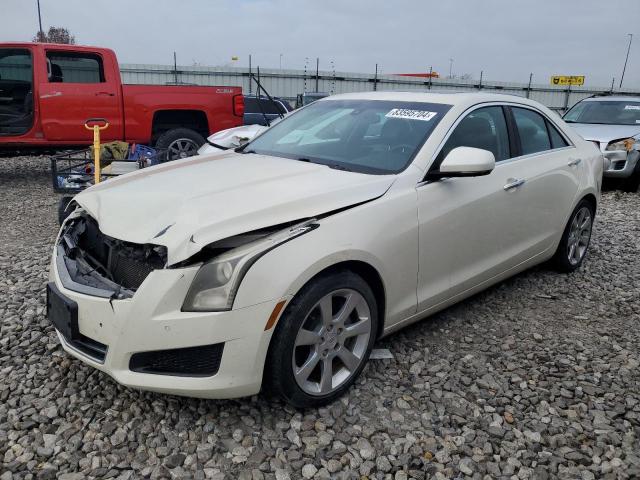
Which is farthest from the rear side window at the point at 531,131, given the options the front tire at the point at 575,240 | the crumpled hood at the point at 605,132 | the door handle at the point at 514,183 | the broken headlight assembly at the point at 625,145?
the broken headlight assembly at the point at 625,145

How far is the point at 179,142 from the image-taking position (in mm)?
8703

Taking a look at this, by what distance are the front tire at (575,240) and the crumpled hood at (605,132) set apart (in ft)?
15.1

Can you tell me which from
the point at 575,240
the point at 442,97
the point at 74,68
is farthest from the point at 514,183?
the point at 74,68

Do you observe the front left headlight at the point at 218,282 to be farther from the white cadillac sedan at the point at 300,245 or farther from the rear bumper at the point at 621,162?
the rear bumper at the point at 621,162

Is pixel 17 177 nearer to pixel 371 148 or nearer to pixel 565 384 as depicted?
pixel 371 148

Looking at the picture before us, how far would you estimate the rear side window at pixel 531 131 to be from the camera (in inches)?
159

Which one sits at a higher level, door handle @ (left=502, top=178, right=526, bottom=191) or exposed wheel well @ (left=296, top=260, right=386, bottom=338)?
door handle @ (left=502, top=178, right=526, bottom=191)

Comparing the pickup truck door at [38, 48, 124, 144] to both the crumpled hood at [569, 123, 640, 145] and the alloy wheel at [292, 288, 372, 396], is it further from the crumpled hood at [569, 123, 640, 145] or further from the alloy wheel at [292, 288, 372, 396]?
the crumpled hood at [569, 123, 640, 145]

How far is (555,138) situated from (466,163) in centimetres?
187

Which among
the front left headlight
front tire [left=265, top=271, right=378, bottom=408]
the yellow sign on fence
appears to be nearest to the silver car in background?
front tire [left=265, top=271, right=378, bottom=408]

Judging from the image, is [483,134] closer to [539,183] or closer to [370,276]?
[539,183]

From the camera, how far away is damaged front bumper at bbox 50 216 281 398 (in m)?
2.31

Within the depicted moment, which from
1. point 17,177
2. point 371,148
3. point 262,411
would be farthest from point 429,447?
point 17,177

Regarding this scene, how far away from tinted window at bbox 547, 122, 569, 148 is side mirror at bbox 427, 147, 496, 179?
1.64 m
